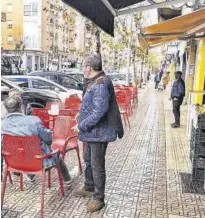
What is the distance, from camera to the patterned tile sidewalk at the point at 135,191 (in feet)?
15.0

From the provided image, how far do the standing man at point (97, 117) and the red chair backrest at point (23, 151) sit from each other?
553 millimetres

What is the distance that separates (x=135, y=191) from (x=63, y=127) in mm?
1497

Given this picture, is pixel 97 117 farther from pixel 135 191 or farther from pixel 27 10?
pixel 27 10

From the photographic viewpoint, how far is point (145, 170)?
6.49 m

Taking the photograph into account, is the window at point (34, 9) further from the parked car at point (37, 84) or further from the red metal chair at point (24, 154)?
the red metal chair at point (24, 154)

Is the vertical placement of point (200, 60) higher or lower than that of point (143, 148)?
higher

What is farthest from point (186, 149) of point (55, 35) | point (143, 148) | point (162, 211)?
point (55, 35)

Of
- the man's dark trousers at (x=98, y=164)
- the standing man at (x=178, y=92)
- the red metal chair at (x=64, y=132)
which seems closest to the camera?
the man's dark trousers at (x=98, y=164)

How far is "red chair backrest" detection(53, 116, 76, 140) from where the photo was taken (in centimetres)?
588

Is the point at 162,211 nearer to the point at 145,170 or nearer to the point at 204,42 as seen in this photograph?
the point at 145,170

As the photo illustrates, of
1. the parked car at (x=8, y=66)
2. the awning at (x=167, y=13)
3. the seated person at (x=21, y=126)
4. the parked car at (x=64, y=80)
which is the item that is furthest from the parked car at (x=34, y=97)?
the awning at (x=167, y=13)

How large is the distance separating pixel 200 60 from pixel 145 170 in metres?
6.85

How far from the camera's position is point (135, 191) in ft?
17.6

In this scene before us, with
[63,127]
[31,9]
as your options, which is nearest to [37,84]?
[63,127]
